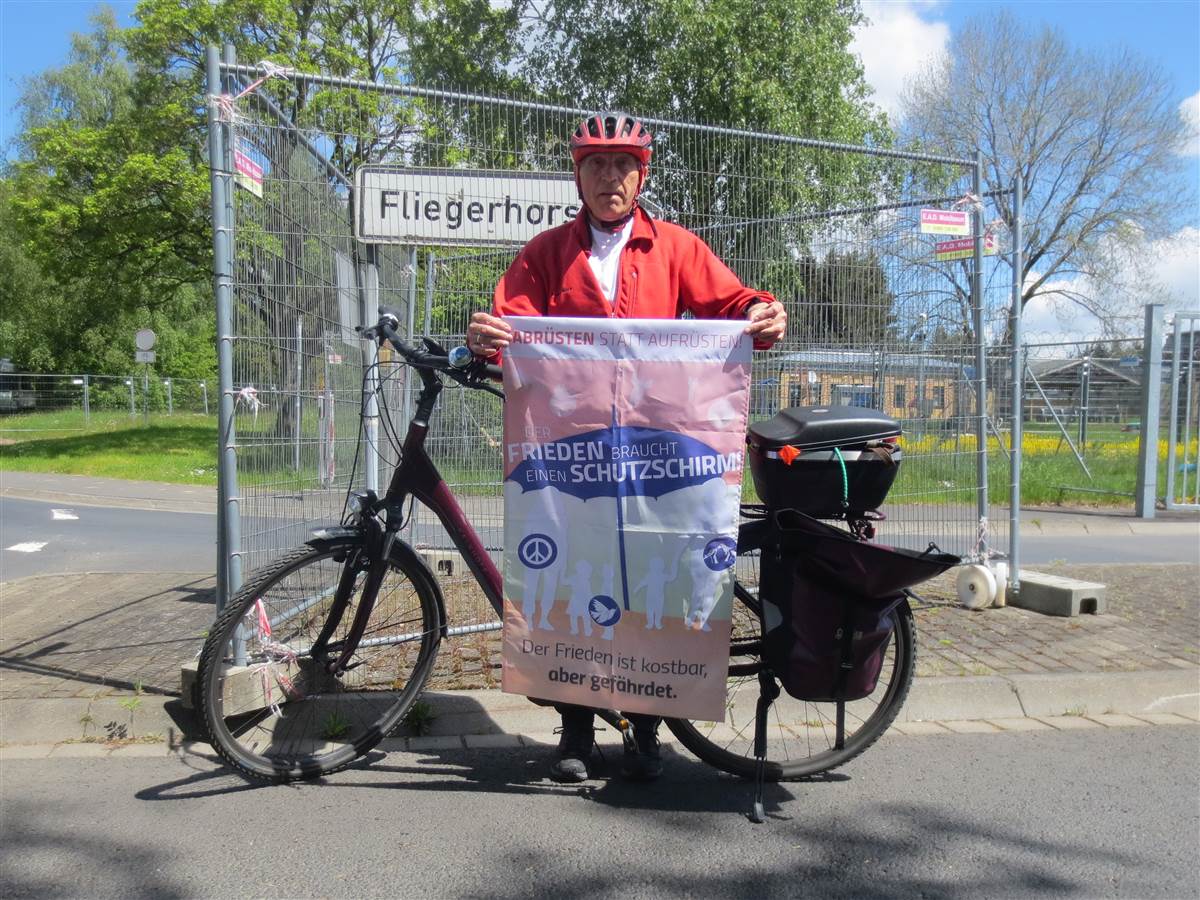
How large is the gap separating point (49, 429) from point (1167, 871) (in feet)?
94.6

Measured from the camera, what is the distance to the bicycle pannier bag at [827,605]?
296cm

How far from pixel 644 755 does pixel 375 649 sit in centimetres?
120

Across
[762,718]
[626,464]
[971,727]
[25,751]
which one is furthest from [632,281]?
[25,751]

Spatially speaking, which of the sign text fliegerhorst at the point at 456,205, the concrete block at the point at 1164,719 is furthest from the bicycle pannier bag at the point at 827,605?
the sign text fliegerhorst at the point at 456,205

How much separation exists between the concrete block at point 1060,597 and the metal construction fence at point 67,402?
23.7 m

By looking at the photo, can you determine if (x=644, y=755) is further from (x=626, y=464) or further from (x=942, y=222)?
(x=942, y=222)

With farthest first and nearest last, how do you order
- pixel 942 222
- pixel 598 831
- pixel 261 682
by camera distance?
pixel 942 222 → pixel 261 682 → pixel 598 831

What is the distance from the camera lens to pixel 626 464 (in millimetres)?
3012

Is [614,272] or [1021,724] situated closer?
[614,272]

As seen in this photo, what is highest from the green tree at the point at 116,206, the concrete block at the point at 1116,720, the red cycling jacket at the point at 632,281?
the green tree at the point at 116,206

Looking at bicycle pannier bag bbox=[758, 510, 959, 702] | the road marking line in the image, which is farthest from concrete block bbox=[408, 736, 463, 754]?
the road marking line

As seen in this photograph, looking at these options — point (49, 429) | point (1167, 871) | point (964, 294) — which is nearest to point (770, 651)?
point (1167, 871)

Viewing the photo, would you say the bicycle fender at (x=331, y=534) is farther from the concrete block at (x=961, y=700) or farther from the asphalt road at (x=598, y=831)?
the concrete block at (x=961, y=700)

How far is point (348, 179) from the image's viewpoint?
4840 millimetres
